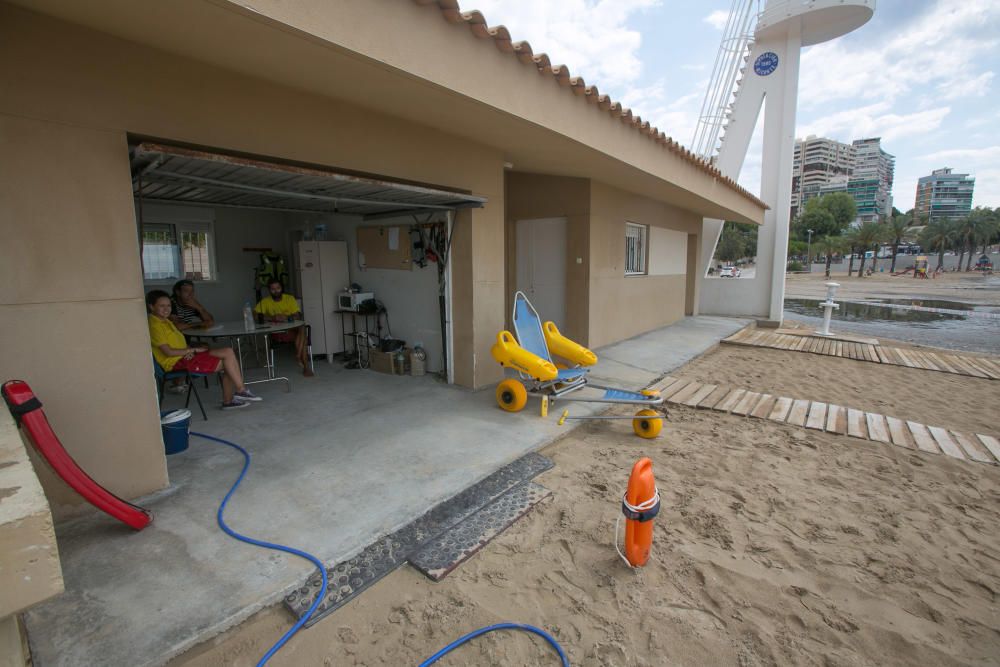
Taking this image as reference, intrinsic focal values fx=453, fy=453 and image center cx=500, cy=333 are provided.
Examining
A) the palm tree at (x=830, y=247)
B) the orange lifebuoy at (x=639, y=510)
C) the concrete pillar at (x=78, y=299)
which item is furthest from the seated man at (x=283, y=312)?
the palm tree at (x=830, y=247)

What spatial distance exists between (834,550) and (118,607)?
145 inches

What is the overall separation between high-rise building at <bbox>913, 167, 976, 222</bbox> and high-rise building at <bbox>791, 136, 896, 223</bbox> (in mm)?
6736

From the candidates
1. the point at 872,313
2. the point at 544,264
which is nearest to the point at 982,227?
the point at 872,313

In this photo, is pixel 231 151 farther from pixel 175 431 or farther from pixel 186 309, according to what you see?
pixel 186 309

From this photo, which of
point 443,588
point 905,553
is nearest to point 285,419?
point 443,588

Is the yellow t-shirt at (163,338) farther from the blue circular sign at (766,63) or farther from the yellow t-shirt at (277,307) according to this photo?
the blue circular sign at (766,63)

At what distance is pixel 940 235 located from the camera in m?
47.0

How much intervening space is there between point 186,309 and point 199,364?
1813 mm

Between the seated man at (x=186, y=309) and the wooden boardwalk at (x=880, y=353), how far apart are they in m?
9.15

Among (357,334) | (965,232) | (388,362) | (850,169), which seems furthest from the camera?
(850,169)

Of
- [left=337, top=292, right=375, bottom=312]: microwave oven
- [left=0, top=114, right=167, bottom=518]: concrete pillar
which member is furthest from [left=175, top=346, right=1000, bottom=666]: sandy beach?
[left=337, top=292, right=375, bottom=312]: microwave oven

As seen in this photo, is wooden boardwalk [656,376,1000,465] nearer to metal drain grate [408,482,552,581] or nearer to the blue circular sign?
metal drain grate [408,482,552,581]

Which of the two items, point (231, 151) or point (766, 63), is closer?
point (231, 151)

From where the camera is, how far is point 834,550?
8.63 feet
